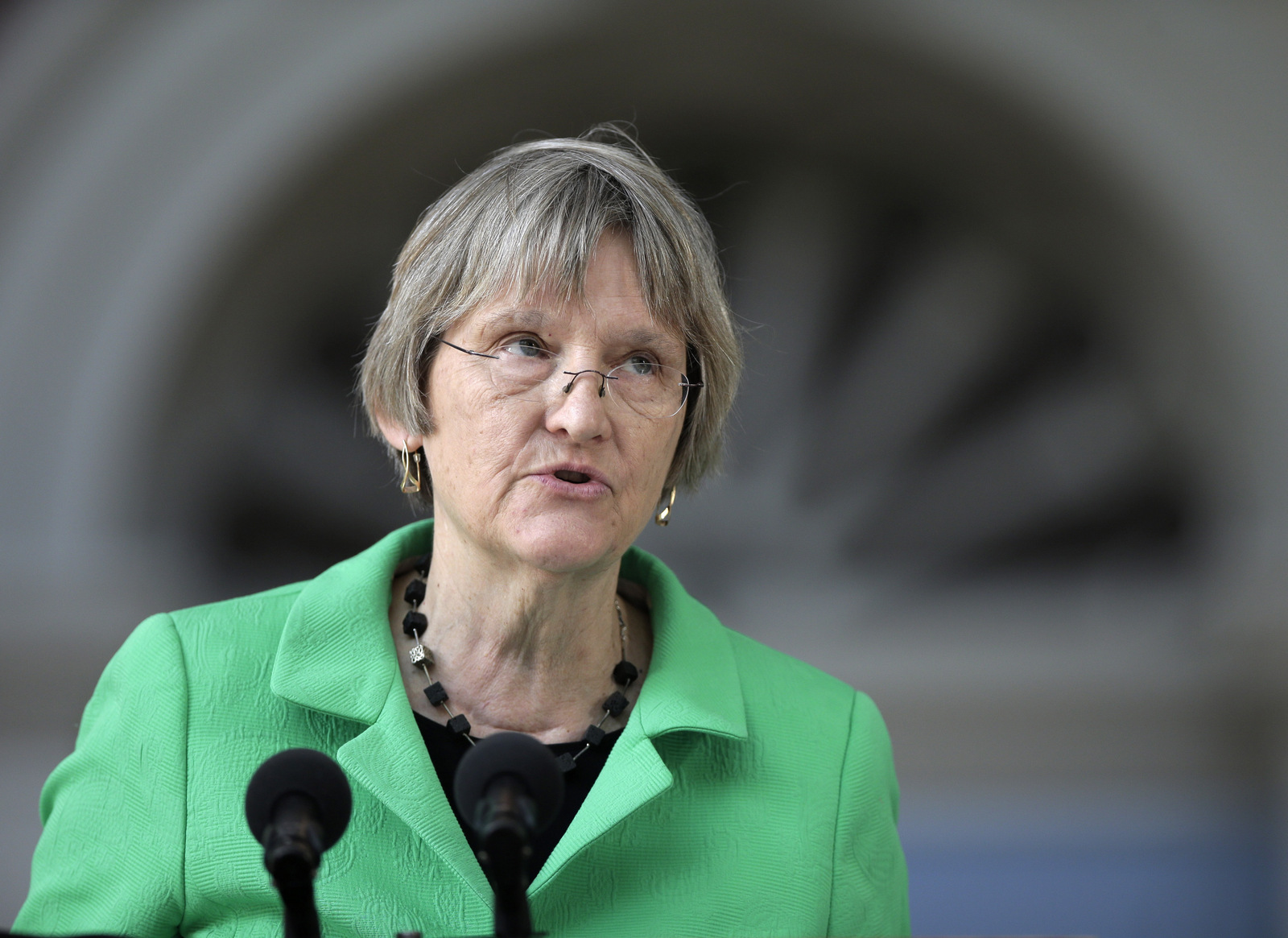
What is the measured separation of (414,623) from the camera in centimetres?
183

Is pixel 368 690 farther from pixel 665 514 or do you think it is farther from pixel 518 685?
pixel 665 514

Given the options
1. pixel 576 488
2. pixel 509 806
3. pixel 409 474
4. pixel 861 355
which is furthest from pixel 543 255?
pixel 861 355

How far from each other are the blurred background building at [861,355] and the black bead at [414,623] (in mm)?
2273

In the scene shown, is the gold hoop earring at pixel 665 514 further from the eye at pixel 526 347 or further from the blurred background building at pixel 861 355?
the blurred background building at pixel 861 355

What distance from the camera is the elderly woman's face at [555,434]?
1.64 meters

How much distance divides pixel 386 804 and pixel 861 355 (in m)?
3.12

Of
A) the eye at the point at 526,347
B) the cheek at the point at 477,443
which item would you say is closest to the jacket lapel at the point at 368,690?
the cheek at the point at 477,443

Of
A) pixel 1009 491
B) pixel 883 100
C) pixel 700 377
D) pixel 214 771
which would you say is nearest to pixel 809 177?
pixel 883 100

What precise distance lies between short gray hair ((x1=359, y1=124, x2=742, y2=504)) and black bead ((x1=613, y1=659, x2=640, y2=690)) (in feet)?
1.39

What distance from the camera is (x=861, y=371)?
4.31m

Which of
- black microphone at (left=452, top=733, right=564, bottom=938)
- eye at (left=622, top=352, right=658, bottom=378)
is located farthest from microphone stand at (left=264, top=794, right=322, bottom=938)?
eye at (left=622, top=352, right=658, bottom=378)

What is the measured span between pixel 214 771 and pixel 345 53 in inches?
109

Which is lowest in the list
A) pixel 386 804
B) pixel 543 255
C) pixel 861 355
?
pixel 386 804

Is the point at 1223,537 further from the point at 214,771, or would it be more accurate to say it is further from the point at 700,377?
the point at 214,771
